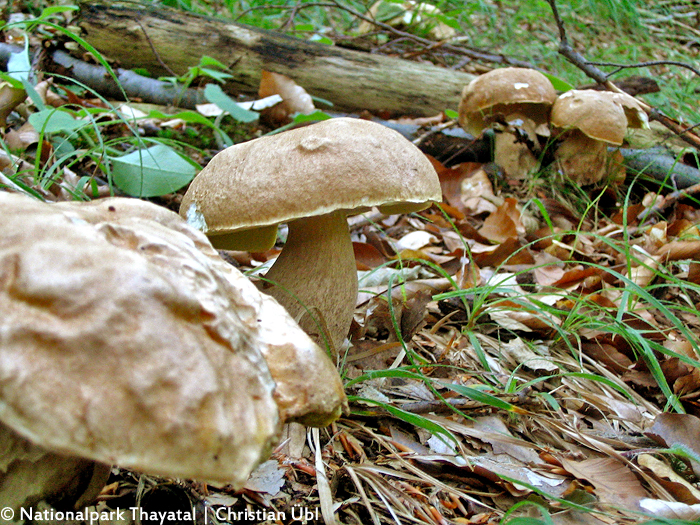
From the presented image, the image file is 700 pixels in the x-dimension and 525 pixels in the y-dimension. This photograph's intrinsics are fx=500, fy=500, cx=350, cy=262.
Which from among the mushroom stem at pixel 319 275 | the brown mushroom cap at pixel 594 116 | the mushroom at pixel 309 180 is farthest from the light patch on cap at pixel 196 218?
the brown mushroom cap at pixel 594 116

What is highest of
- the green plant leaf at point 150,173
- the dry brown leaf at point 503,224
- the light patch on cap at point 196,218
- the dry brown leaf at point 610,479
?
the light patch on cap at point 196,218

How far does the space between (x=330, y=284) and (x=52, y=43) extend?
2.95 m

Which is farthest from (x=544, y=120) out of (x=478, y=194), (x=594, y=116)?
(x=478, y=194)

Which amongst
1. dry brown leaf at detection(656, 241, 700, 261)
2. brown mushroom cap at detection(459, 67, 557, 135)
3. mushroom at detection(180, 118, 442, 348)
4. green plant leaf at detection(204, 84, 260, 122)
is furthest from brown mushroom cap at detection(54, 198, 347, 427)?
brown mushroom cap at detection(459, 67, 557, 135)

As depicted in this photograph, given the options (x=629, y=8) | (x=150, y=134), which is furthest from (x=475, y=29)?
(x=150, y=134)

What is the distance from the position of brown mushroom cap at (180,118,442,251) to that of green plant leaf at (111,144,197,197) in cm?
63

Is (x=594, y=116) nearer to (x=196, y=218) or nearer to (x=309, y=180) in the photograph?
(x=309, y=180)

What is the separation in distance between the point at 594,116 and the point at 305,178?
2.56 metres

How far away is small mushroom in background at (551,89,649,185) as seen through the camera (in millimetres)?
3082

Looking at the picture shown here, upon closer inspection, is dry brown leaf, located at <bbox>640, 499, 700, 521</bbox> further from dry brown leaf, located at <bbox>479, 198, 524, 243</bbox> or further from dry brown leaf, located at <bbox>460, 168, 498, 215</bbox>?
dry brown leaf, located at <bbox>460, 168, 498, 215</bbox>

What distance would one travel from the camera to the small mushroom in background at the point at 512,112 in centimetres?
324

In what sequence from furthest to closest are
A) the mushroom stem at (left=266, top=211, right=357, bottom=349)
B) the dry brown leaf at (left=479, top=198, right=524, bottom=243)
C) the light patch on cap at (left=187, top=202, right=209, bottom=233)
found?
the dry brown leaf at (left=479, top=198, right=524, bottom=243) → the mushroom stem at (left=266, top=211, right=357, bottom=349) → the light patch on cap at (left=187, top=202, right=209, bottom=233)

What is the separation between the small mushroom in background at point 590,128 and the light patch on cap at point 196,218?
2644mm

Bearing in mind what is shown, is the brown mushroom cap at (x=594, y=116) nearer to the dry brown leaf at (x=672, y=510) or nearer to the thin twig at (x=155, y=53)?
the dry brown leaf at (x=672, y=510)
